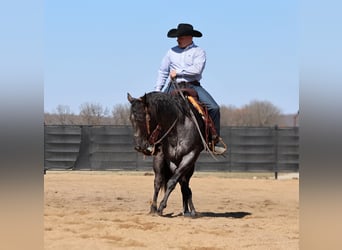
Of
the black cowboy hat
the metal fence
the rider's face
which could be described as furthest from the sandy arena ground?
the metal fence

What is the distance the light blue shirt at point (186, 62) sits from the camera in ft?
26.4

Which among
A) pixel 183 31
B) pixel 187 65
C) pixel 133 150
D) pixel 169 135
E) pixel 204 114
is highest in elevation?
pixel 183 31

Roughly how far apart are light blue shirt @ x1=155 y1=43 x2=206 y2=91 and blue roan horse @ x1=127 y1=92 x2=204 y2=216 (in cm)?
49

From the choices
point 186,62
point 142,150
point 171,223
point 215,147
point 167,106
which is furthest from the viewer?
point 215,147

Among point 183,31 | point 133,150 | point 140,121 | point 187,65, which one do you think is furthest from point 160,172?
point 133,150

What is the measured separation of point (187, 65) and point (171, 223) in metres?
2.47

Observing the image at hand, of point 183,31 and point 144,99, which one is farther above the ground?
point 183,31

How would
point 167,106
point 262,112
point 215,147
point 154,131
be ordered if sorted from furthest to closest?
point 262,112 < point 215,147 < point 167,106 < point 154,131

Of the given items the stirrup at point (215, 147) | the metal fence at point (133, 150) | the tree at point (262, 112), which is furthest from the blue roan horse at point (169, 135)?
the tree at point (262, 112)

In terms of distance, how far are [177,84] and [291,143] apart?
508 inches

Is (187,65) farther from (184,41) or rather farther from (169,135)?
(169,135)

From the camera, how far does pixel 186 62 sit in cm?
808

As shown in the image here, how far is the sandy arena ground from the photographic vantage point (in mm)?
5246

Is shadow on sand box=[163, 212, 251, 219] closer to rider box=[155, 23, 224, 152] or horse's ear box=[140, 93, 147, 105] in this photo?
rider box=[155, 23, 224, 152]
